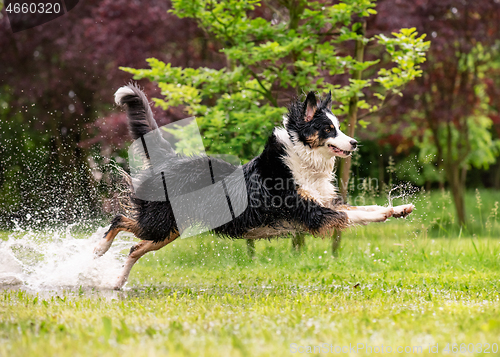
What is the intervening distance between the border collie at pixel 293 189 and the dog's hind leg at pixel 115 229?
0.15 meters

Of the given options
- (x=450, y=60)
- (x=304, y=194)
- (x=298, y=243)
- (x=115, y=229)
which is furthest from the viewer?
(x=450, y=60)

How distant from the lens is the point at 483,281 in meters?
4.41

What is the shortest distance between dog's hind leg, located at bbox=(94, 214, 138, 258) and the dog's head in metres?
1.71

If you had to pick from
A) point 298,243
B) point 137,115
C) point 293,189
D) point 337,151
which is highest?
point 137,115

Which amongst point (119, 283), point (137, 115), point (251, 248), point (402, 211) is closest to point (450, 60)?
point (251, 248)

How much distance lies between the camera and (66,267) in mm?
4707

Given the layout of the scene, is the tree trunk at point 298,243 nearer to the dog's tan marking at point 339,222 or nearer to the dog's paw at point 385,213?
the dog's tan marking at point 339,222

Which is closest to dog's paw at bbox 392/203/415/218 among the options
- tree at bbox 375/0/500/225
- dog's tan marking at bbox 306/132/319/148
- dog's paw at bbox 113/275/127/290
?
dog's tan marking at bbox 306/132/319/148

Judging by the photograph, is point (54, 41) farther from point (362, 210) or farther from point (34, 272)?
point (362, 210)

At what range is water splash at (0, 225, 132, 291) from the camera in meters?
4.47

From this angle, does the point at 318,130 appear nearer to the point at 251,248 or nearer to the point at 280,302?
the point at 280,302

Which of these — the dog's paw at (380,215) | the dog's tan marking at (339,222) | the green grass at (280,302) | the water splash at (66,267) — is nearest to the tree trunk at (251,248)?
the green grass at (280,302)

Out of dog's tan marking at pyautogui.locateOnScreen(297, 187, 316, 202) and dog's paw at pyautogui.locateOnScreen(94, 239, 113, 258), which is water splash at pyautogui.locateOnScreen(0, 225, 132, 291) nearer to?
dog's paw at pyautogui.locateOnScreen(94, 239, 113, 258)

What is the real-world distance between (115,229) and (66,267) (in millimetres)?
855
